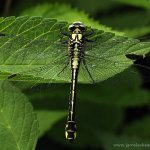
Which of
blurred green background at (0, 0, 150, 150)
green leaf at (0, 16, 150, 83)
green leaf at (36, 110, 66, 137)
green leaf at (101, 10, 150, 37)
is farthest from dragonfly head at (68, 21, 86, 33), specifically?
green leaf at (101, 10, 150, 37)

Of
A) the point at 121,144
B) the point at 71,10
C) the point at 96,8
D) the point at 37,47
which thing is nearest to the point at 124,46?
the point at 37,47

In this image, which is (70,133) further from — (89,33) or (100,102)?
(100,102)

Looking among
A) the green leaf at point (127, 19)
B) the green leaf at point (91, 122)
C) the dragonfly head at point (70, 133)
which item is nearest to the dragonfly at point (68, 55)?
the dragonfly head at point (70, 133)

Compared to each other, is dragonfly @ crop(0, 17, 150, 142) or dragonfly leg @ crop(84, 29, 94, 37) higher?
→ dragonfly leg @ crop(84, 29, 94, 37)

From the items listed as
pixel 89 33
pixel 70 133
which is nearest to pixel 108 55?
pixel 89 33

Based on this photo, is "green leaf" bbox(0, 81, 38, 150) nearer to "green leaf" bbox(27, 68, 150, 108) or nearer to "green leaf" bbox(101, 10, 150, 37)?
"green leaf" bbox(27, 68, 150, 108)

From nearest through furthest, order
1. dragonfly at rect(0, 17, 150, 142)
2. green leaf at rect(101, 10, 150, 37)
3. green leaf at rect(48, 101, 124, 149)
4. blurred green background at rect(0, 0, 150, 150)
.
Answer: dragonfly at rect(0, 17, 150, 142)
blurred green background at rect(0, 0, 150, 150)
green leaf at rect(48, 101, 124, 149)
green leaf at rect(101, 10, 150, 37)

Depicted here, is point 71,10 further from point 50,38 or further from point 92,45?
point 50,38
